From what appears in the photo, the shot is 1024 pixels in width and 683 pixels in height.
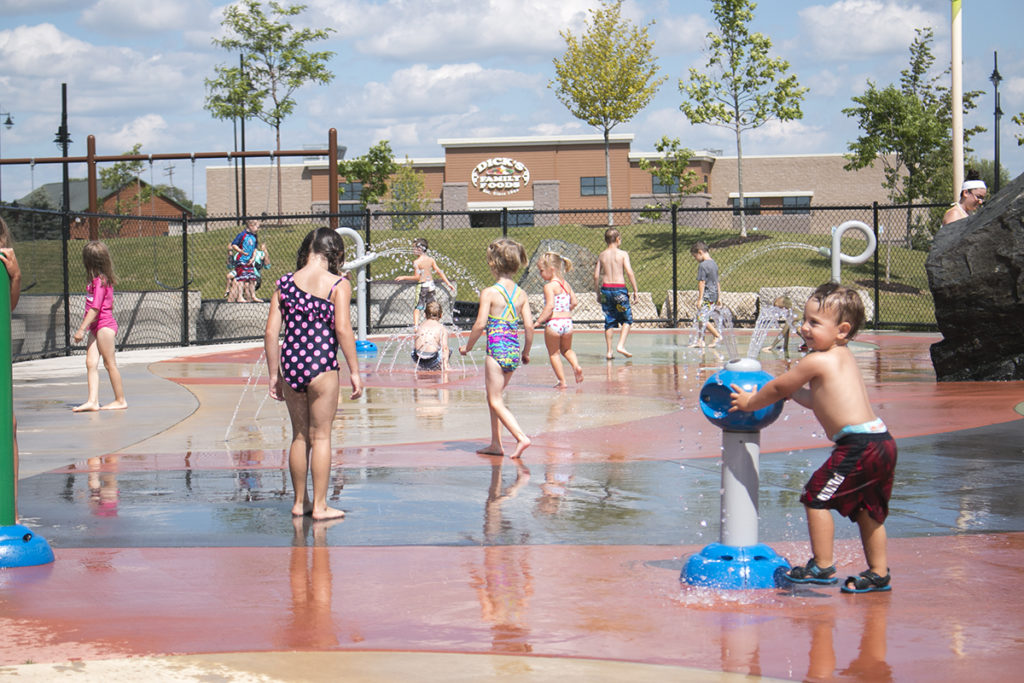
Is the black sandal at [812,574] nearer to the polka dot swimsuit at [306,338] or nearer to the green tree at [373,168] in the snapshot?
the polka dot swimsuit at [306,338]

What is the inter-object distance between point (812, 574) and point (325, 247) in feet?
10.3

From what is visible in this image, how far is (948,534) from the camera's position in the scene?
5.61m

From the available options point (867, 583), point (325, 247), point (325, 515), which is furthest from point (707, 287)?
point (867, 583)

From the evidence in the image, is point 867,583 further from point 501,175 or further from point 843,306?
point 501,175

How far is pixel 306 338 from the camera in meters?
5.94

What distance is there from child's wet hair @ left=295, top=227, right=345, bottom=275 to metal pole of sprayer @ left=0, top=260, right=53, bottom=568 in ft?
5.18

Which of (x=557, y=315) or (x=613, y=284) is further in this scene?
(x=613, y=284)

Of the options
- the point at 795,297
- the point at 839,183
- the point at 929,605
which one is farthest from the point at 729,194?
the point at 929,605

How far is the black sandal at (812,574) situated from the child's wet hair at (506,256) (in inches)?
158

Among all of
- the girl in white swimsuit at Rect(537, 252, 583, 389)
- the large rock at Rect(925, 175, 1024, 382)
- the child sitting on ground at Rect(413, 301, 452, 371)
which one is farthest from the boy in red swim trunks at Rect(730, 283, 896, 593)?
the child sitting on ground at Rect(413, 301, 452, 371)

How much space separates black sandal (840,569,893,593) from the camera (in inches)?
178

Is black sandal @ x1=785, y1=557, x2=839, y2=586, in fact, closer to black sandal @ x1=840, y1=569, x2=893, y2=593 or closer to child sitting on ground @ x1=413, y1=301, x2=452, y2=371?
black sandal @ x1=840, y1=569, x2=893, y2=593

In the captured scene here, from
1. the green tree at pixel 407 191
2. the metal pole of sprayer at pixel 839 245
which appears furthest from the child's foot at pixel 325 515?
the green tree at pixel 407 191

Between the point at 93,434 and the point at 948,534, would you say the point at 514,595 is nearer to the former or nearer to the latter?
the point at 948,534
